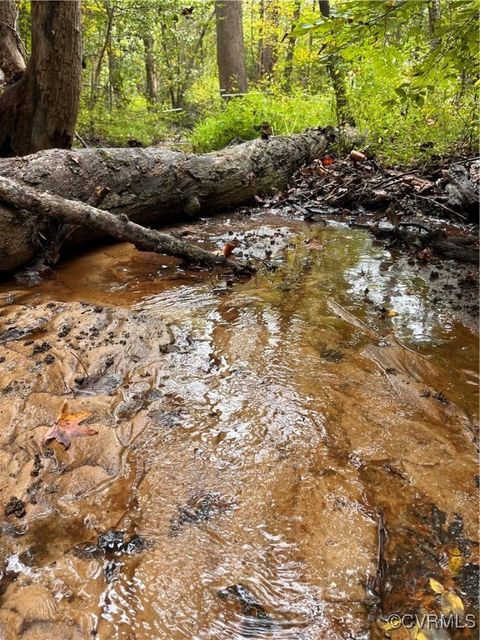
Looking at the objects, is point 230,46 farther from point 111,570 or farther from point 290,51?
point 111,570

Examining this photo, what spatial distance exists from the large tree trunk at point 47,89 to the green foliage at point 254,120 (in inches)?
139

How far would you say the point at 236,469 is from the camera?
1.94 meters

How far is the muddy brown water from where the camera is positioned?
143 cm

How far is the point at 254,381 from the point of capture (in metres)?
2.53

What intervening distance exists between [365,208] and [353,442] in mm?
5260

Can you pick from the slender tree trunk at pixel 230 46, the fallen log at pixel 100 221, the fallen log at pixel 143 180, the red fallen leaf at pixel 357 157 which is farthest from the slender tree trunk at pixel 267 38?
the fallen log at pixel 100 221

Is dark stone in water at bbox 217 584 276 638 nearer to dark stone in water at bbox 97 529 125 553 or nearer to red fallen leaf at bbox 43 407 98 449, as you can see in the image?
dark stone in water at bbox 97 529 125 553

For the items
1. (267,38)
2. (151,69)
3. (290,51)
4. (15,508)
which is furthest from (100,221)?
(267,38)

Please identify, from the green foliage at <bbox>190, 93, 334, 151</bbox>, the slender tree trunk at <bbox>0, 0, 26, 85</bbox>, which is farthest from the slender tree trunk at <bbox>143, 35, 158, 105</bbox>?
the slender tree trunk at <bbox>0, 0, 26, 85</bbox>

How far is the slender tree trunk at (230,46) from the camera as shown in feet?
38.7

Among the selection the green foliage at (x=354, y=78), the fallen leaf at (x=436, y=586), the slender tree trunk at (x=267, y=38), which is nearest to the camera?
the fallen leaf at (x=436, y=586)

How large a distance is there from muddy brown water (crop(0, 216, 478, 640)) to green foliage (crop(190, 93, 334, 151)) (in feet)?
21.4

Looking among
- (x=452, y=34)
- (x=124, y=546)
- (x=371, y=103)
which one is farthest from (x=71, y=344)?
(x=371, y=103)

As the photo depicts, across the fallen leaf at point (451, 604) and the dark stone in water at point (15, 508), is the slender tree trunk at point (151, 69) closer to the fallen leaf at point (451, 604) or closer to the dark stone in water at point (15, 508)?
the dark stone in water at point (15, 508)
